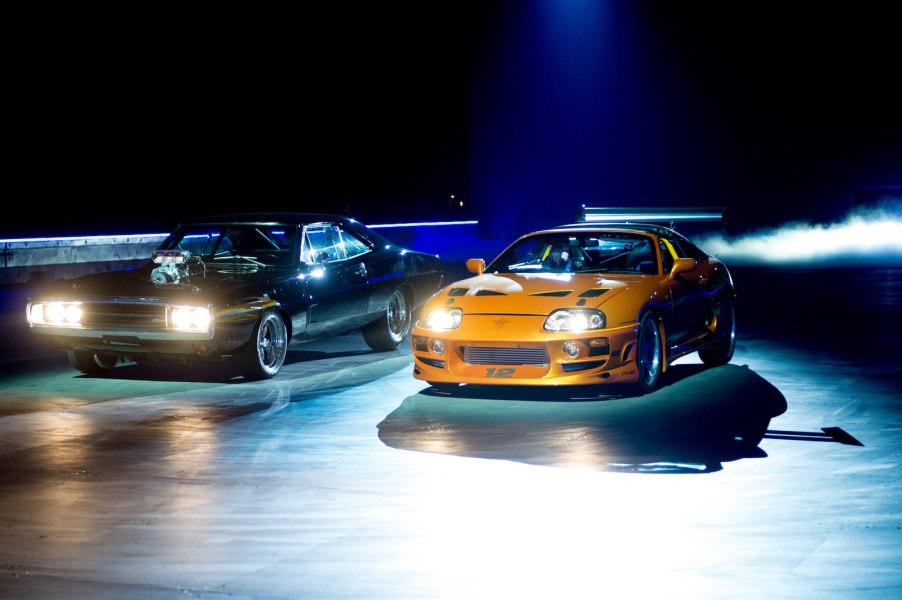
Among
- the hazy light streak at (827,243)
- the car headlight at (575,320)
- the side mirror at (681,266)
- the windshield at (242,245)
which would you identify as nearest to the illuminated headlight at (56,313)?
the windshield at (242,245)

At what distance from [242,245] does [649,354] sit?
4321 mm

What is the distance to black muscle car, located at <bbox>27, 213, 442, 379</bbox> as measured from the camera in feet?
34.3

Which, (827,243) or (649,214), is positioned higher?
(649,214)

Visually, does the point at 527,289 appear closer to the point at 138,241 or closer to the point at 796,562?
the point at 796,562

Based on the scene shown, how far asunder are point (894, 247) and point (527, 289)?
91.7 feet

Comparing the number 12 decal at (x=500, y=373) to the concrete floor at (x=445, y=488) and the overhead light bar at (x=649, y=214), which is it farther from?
the overhead light bar at (x=649, y=214)

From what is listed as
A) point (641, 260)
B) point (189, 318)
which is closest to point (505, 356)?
point (641, 260)

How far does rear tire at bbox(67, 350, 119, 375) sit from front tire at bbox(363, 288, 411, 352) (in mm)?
2604

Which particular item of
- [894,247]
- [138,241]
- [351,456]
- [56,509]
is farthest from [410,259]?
[894,247]

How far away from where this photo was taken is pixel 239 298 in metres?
10.6

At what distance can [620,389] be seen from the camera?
999 cm

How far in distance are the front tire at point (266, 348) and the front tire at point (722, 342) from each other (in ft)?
12.6

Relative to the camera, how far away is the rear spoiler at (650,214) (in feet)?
62.6

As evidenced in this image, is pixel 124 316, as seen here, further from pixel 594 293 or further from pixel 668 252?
pixel 668 252
